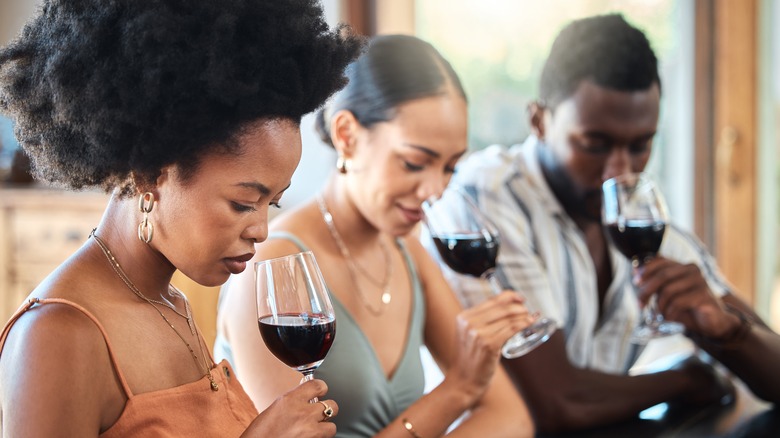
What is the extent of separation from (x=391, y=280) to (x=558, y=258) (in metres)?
0.61

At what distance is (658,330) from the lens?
2.02m

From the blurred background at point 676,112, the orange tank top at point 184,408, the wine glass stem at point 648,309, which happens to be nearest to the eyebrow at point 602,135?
the wine glass stem at point 648,309

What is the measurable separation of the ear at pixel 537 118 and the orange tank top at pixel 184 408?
143 cm

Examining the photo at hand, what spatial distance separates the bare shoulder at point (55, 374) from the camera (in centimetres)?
96

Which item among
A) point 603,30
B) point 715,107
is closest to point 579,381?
point 603,30

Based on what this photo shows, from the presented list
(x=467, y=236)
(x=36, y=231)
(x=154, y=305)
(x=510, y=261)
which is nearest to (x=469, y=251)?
(x=467, y=236)

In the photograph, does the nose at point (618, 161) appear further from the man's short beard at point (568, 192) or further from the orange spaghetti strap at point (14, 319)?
the orange spaghetti strap at point (14, 319)

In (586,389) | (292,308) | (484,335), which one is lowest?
(586,389)

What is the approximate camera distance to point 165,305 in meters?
1.23

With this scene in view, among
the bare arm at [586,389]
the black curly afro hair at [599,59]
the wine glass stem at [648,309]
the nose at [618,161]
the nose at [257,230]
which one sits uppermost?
the black curly afro hair at [599,59]

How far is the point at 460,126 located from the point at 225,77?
2.79 ft

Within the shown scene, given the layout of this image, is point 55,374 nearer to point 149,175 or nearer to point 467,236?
point 149,175

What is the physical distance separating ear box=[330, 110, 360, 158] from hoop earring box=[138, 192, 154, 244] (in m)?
0.76

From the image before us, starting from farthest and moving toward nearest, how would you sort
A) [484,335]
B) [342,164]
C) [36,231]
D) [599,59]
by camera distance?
[36,231] < [599,59] < [342,164] < [484,335]
